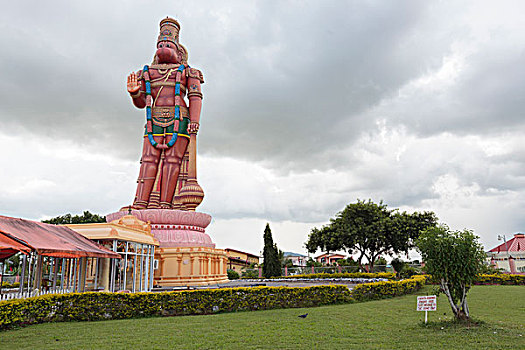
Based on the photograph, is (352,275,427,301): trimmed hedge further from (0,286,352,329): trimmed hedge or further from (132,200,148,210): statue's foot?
(132,200,148,210): statue's foot

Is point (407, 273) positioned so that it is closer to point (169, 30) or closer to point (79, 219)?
point (169, 30)

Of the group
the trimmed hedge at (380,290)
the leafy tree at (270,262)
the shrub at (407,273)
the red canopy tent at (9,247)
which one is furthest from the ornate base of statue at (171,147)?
the shrub at (407,273)

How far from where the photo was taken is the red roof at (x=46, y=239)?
32.7 ft

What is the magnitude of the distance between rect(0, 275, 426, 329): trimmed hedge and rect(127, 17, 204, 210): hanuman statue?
45.7 feet

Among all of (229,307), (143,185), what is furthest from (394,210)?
(229,307)

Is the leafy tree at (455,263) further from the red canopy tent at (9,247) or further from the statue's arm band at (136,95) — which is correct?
the statue's arm band at (136,95)

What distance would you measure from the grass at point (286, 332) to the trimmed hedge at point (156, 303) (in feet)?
1.91

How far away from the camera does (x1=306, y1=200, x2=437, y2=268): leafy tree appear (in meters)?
33.0

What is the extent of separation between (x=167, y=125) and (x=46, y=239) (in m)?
16.6

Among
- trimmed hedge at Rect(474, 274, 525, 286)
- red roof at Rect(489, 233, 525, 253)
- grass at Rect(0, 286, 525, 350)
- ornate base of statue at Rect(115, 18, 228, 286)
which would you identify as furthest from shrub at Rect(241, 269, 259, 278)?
red roof at Rect(489, 233, 525, 253)

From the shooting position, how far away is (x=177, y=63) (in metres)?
28.4

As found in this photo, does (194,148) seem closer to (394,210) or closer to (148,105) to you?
(148,105)

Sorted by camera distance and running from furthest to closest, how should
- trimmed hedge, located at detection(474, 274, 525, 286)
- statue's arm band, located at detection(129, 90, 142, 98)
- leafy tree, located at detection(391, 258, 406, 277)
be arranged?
leafy tree, located at detection(391, 258, 406, 277)
statue's arm band, located at detection(129, 90, 142, 98)
trimmed hedge, located at detection(474, 274, 525, 286)

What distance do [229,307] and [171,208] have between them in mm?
14933
